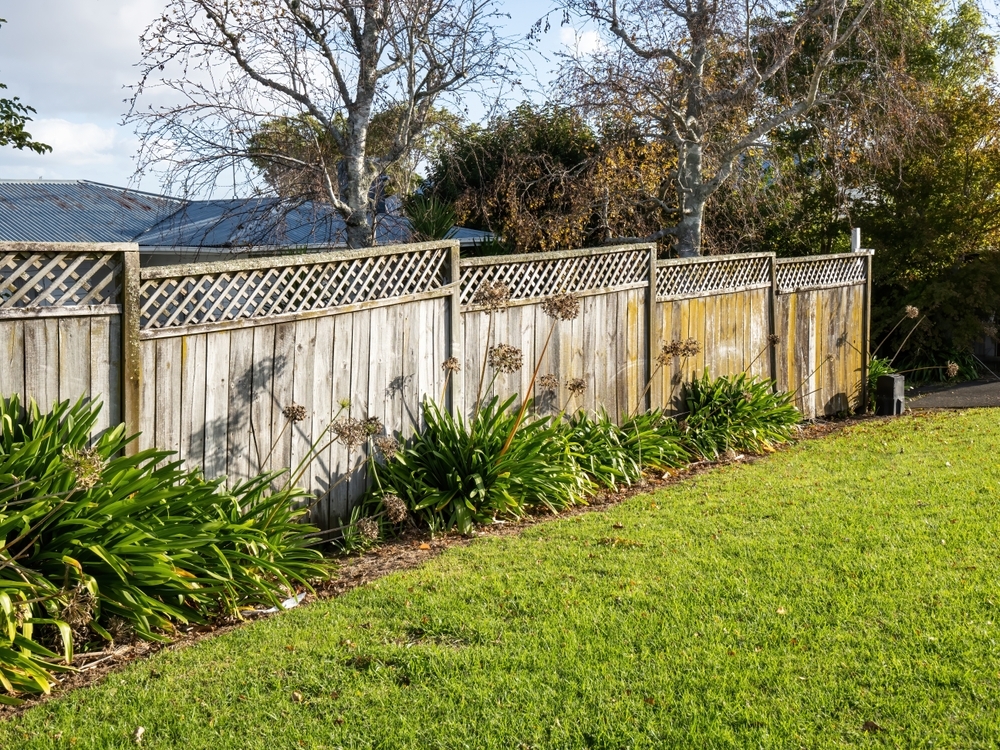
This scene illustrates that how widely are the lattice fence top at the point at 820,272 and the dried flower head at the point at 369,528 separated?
22.7 ft

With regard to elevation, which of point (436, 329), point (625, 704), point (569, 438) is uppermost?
point (436, 329)

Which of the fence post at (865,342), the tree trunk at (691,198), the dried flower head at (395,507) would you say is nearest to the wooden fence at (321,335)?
the dried flower head at (395,507)

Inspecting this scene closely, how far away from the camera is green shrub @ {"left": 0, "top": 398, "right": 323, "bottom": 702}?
4.30m

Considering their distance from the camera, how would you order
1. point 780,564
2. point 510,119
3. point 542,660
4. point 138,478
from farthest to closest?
point 510,119
point 780,564
point 138,478
point 542,660

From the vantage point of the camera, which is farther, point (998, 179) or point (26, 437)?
point (998, 179)

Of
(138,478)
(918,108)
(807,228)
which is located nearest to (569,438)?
(138,478)

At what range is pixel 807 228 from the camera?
1883 centimetres

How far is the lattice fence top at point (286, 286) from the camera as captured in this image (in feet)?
19.0

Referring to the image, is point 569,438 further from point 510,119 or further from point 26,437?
point 510,119

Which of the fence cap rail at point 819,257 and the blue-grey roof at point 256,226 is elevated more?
the blue-grey roof at point 256,226

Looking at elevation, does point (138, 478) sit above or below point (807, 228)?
below

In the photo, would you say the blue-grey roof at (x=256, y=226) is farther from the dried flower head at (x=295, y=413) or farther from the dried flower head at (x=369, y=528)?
the dried flower head at (x=369, y=528)

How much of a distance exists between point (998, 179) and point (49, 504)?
17515 millimetres

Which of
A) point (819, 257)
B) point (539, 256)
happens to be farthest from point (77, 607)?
point (819, 257)
